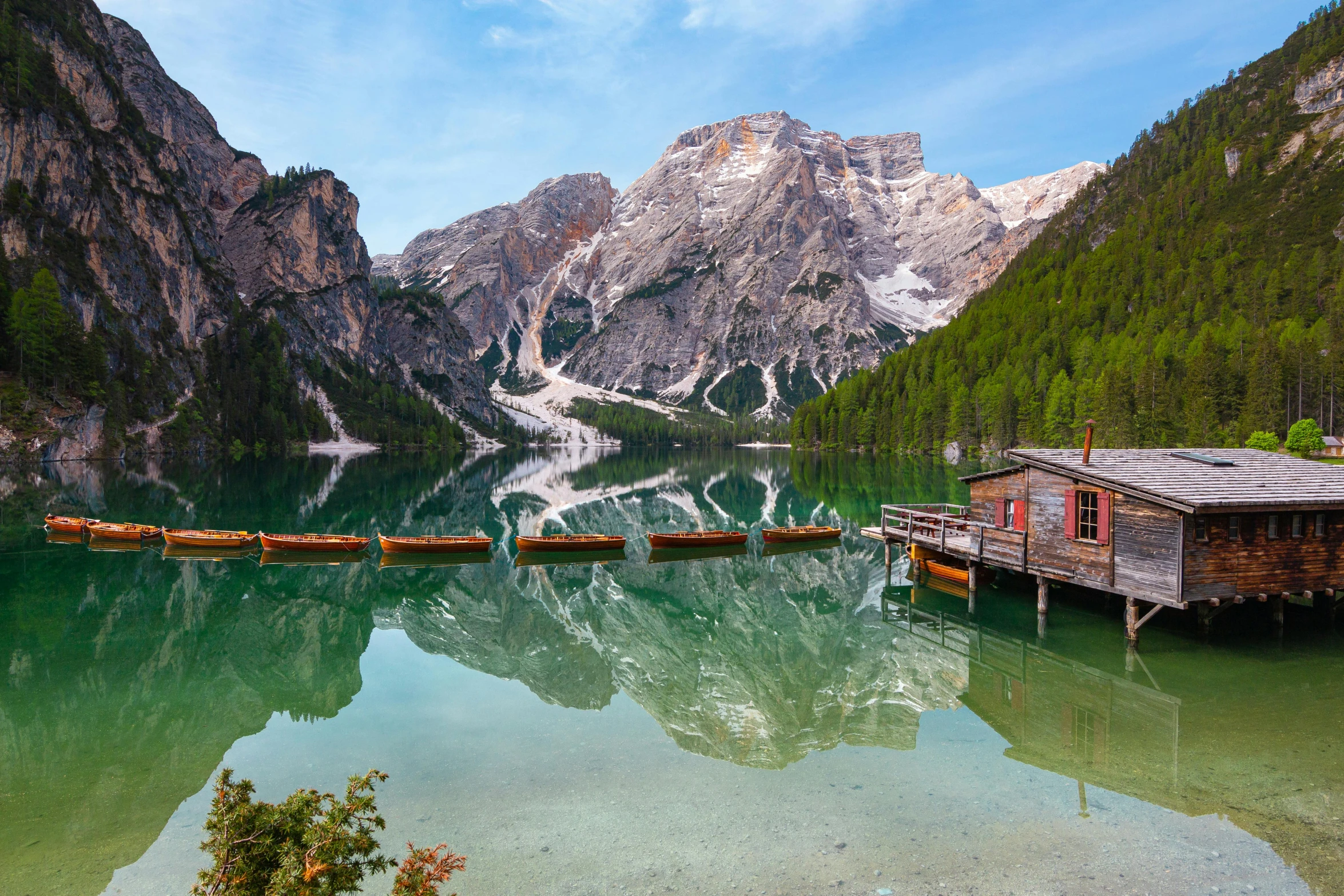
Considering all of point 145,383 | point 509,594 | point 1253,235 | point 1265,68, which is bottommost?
point 509,594

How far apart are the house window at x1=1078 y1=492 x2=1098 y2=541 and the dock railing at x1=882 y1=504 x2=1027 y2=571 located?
8.11 feet

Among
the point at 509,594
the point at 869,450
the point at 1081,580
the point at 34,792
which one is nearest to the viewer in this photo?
the point at 34,792

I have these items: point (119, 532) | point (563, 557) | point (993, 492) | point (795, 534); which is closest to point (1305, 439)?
point (795, 534)

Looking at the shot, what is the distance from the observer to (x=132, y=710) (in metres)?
17.3

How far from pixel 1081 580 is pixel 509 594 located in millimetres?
23696

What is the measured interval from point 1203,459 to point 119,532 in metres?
54.3

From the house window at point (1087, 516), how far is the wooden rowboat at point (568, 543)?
2614 centimetres

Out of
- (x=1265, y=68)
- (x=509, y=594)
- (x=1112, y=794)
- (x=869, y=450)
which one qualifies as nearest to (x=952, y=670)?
(x=1112, y=794)

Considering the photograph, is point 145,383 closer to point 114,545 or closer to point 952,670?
point 114,545

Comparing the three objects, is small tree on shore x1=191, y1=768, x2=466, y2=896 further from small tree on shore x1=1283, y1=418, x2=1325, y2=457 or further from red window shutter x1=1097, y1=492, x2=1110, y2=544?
small tree on shore x1=1283, y1=418, x2=1325, y2=457

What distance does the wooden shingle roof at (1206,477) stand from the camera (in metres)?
20.8

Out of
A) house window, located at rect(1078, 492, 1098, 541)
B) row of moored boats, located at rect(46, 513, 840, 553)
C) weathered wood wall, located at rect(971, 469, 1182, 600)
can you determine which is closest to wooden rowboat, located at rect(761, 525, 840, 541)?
row of moored boats, located at rect(46, 513, 840, 553)

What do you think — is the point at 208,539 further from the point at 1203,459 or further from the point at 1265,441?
the point at 1265,441

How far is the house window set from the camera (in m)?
23.4
